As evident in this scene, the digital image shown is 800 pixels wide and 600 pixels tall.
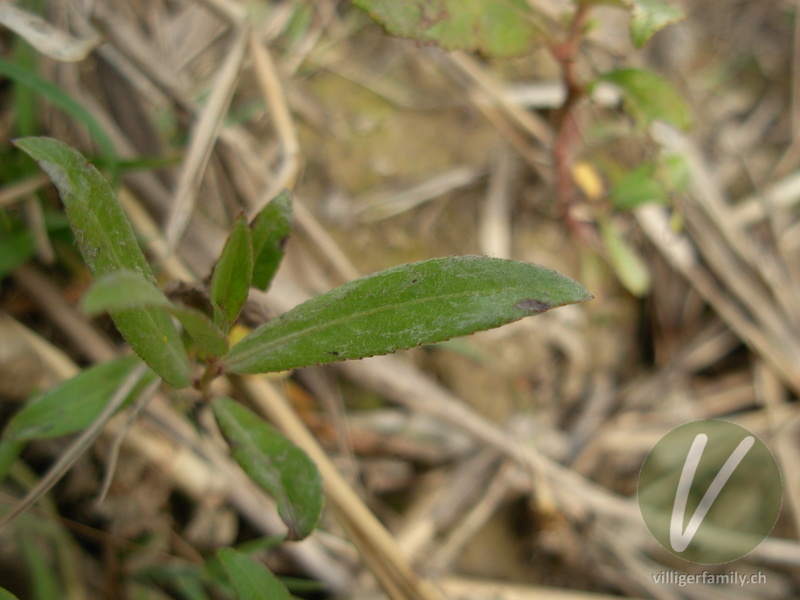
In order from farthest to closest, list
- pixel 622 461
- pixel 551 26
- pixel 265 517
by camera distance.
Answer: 1. pixel 622 461
2. pixel 551 26
3. pixel 265 517

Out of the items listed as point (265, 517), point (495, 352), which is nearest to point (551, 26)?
point (495, 352)

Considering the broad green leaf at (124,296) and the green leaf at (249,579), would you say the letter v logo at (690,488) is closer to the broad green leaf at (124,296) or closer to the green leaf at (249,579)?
the green leaf at (249,579)

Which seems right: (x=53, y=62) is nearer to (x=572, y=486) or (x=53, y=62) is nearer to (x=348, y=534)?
(x=348, y=534)

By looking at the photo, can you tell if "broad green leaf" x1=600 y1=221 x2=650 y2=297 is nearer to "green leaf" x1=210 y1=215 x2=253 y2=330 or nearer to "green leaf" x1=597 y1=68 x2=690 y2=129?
"green leaf" x1=597 y1=68 x2=690 y2=129

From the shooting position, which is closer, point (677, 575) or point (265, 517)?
point (265, 517)

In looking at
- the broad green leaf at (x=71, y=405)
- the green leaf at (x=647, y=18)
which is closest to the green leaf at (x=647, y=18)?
the green leaf at (x=647, y=18)

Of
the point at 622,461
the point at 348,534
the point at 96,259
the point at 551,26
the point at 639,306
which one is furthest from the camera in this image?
the point at 639,306
